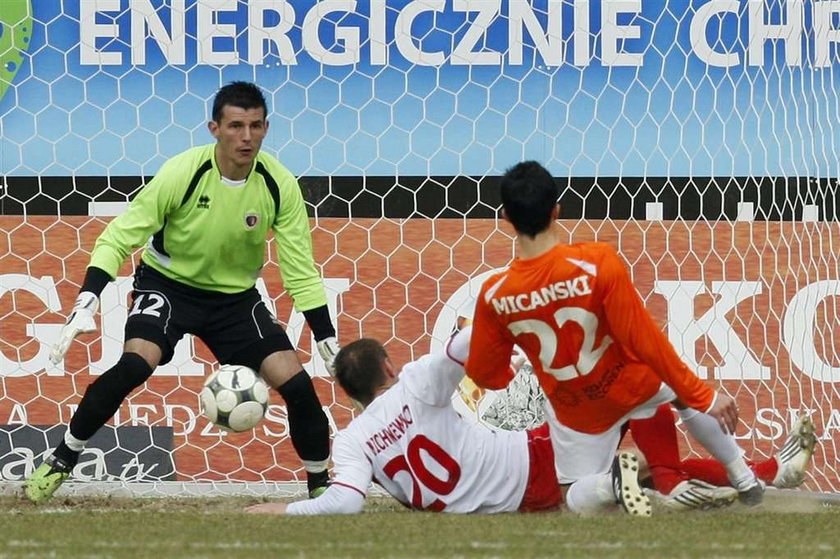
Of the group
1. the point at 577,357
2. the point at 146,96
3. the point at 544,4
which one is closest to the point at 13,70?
the point at 146,96

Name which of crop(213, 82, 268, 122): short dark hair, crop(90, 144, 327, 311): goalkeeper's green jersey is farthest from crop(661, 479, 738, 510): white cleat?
crop(213, 82, 268, 122): short dark hair

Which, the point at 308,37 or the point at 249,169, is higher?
the point at 308,37

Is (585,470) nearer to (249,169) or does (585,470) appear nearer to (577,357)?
(577,357)

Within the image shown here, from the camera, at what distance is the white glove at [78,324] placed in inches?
194

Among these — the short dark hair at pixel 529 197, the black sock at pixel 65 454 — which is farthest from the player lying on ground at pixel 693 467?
the black sock at pixel 65 454

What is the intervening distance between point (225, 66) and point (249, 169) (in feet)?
4.51

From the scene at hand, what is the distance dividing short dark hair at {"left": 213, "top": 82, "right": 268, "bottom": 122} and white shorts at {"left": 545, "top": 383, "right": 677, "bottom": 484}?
151 cm

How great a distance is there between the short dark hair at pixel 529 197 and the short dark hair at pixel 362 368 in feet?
2.44

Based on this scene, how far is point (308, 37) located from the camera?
6.72 meters

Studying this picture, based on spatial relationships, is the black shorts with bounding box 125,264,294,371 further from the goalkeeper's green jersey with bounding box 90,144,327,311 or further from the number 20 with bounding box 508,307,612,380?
the number 20 with bounding box 508,307,612,380

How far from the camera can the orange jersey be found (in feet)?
14.5

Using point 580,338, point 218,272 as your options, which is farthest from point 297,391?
point 580,338

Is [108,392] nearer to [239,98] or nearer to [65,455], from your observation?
[65,455]

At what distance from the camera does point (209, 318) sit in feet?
18.0
